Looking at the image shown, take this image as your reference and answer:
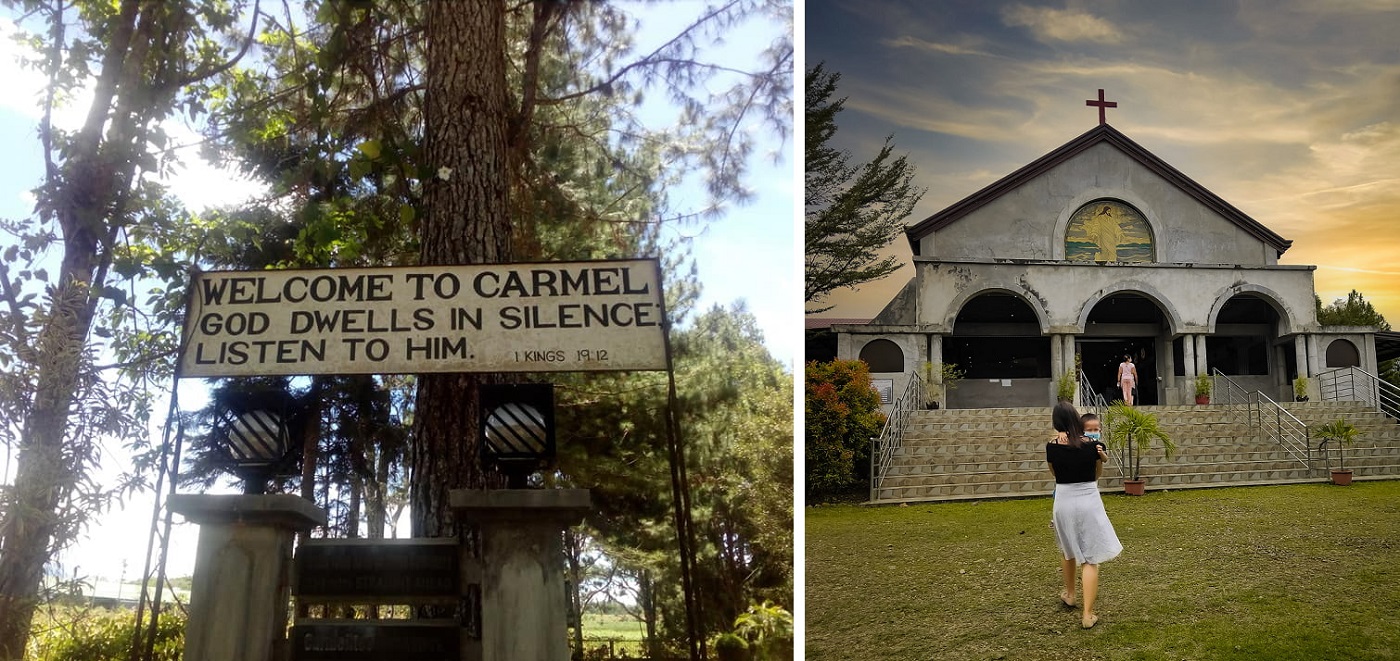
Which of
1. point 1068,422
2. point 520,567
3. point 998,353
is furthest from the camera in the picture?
point 998,353

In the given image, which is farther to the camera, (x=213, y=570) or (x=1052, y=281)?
(x=1052, y=281)

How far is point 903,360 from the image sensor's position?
4.80 m

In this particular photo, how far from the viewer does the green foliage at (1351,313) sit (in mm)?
4512

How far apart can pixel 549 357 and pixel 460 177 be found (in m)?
1.21

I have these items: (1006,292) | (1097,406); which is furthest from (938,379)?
(1097,406)

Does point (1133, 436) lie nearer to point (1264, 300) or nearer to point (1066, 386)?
point (1066, 386)

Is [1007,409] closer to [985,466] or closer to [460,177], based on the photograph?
[985,466]

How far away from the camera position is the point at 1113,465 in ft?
14.3

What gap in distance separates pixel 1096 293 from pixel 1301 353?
940mm

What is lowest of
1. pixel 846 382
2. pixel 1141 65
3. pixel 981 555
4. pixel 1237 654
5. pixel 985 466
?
pixel 1237 654

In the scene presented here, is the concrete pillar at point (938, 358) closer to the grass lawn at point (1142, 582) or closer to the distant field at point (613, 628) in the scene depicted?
the grass lawn at point (1142, 582)

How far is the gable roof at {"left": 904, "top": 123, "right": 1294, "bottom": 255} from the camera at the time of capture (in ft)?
15.3

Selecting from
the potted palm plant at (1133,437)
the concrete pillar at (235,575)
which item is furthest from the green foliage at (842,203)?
the concrete pillar at (235,575)

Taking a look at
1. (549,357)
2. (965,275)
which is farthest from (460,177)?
(965,275)
